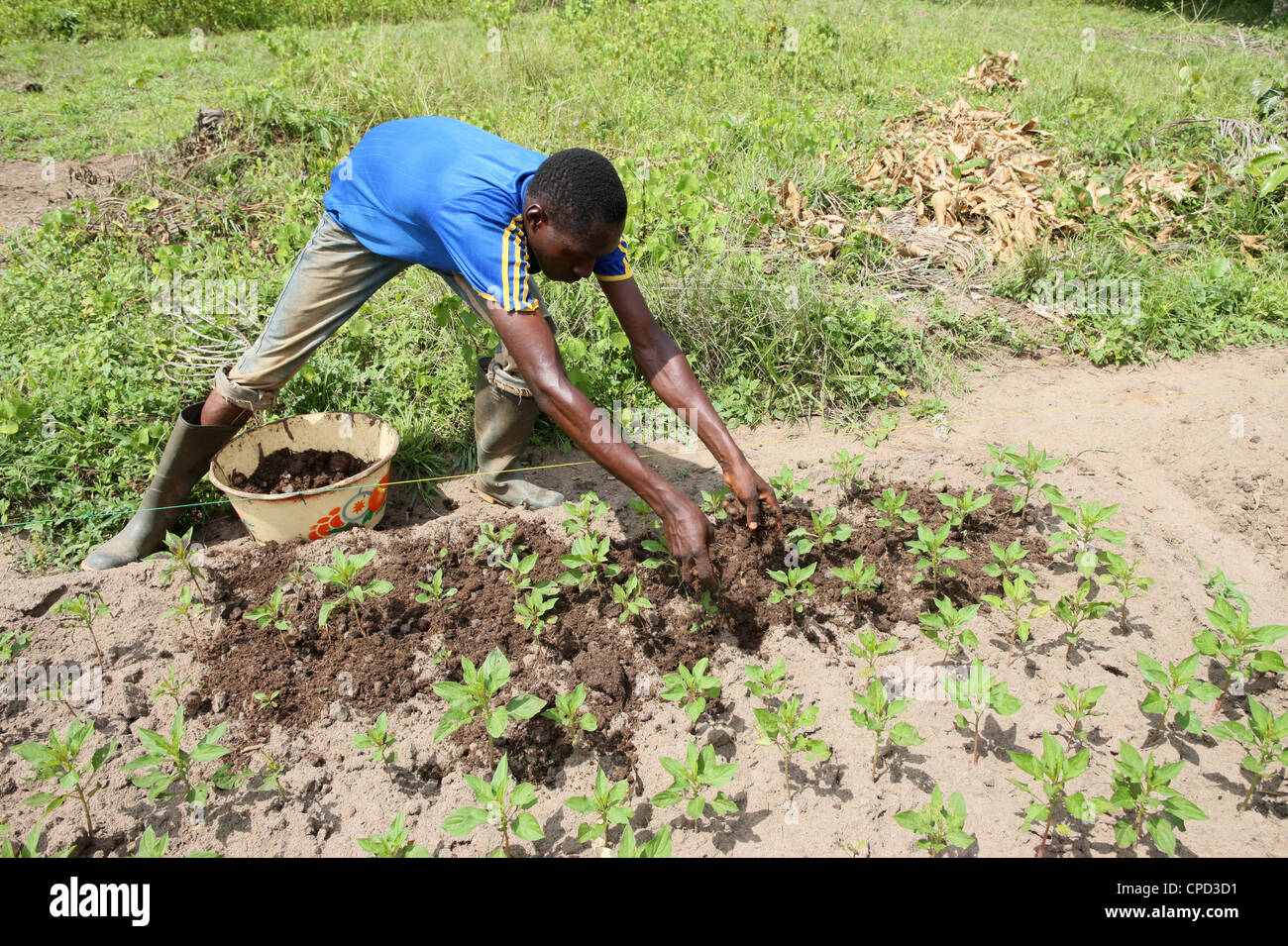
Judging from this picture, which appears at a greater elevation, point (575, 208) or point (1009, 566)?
point (575, 208)

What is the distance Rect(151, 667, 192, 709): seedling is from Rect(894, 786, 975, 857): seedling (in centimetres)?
210

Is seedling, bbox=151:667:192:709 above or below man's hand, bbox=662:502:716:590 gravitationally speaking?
below

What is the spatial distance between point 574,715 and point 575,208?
4.64 feet

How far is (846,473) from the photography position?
10.9 feet

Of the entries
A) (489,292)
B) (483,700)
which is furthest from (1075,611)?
(489,292)

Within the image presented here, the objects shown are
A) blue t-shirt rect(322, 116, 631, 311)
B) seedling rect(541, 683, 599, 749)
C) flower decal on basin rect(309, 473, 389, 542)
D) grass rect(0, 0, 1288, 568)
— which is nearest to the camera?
seedling rect(541, 683, 599, 749)

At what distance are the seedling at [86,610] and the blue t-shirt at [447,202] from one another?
1.50 metres

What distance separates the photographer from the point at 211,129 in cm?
613

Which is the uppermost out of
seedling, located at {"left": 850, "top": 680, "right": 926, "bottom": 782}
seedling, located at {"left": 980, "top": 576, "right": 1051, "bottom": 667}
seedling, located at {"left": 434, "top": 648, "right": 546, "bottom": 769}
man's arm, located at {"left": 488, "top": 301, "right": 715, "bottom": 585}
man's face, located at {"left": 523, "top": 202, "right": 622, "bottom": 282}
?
man's face, located at {"left": 523, "top": 202, "right": 622, "bottom": 282}

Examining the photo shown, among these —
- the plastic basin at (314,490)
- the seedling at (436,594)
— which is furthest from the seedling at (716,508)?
the plastic basin at (314,490)

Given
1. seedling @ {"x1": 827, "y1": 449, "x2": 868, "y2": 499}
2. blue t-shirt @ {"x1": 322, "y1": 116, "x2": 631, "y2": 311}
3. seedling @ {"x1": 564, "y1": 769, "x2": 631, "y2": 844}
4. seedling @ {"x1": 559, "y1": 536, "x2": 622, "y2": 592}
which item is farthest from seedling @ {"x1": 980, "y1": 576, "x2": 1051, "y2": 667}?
blue t-shirt @ {"x1": 322, "y1": 116, "x2": 631, "y2": 311}

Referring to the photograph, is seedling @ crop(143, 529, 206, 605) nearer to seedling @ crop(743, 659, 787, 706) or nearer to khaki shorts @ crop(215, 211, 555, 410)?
khaki shorts @ crop(215, 211, 555, 410)

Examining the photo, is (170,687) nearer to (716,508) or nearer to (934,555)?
(716,508)

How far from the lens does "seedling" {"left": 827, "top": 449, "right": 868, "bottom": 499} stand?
10.9ft
